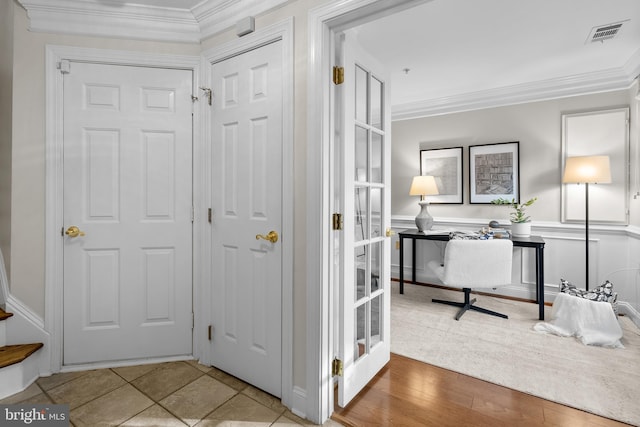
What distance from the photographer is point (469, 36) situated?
271 cm

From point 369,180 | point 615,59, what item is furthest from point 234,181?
point 615,59

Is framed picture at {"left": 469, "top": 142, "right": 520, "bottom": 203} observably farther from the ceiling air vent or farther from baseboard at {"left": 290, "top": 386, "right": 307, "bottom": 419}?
baseboard at {"left": 290, "top": 386, "right": 307, "bottom": 419}

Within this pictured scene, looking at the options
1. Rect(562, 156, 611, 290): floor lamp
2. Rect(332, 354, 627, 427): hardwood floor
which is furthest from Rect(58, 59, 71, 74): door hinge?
Rect(562, 156, 611, 290): floor lamp

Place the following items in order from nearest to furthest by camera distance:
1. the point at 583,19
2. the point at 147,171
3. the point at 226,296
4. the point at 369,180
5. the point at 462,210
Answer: the point at 369,180
the point at 226,296
the point at 147,171
the point at 583,19
the point at 462,210

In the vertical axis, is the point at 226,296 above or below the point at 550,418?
above

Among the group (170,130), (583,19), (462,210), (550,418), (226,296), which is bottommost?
(550,418)

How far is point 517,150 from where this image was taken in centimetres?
386

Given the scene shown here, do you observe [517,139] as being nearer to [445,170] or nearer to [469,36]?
[445,170]

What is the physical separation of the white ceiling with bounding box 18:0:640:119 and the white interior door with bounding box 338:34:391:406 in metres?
0.63

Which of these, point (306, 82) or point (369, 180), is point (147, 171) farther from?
point (369, 180)

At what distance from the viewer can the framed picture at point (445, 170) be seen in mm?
4266

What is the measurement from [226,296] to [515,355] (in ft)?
7.27

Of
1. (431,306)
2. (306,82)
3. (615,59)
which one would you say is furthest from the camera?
(431,306)

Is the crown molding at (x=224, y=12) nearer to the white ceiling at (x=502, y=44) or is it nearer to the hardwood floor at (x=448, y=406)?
the white ceiling at (x=502, y=44)
